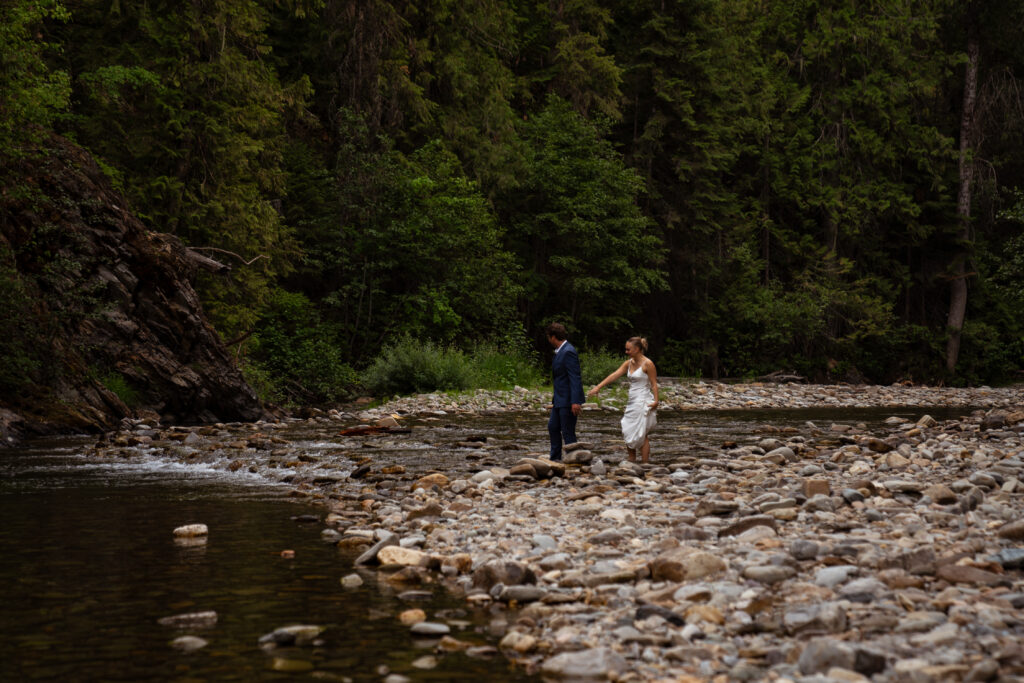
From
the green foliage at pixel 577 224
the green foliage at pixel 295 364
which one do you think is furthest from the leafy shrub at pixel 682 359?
the green foliage at pixel 295 364

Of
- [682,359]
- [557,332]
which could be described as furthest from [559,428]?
[682,359]

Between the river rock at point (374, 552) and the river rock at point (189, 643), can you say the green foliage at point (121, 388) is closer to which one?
the river rock at point (374, 552)

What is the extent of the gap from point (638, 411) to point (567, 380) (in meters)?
1.10

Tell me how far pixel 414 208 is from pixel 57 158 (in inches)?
532

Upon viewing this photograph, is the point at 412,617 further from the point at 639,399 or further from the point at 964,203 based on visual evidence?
the point at 964,203

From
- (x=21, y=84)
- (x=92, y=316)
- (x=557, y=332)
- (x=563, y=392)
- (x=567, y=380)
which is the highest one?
(x=21, y=84)

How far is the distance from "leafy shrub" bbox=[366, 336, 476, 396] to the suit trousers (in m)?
13.5

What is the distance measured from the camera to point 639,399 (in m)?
11.8

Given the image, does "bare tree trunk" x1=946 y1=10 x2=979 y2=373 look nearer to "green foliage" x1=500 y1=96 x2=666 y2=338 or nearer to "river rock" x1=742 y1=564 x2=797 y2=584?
"green foliage" x1=500 y1=96 x2=666 y2=338

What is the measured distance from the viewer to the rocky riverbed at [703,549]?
4.38 meters

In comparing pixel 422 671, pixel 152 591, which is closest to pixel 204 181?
pixel 152 591

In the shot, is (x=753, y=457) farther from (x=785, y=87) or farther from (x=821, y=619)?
(x=785, y=87)

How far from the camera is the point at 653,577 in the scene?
5.76 m

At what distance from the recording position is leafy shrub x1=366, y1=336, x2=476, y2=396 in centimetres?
2527
